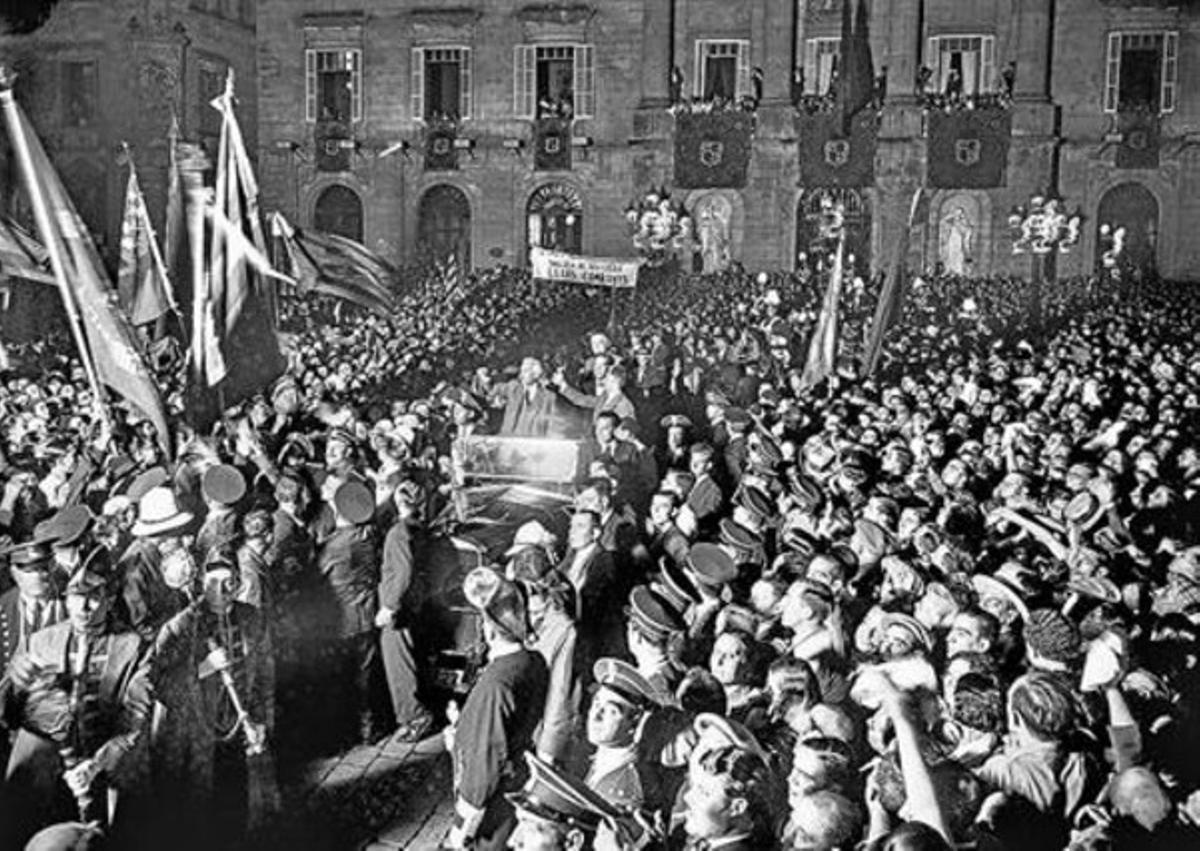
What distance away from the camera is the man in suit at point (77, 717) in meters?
3.47

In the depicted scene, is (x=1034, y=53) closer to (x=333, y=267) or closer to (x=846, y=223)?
(x=846, y=223)

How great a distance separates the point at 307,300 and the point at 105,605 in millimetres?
9456

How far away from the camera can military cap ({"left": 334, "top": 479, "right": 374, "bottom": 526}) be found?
547cm

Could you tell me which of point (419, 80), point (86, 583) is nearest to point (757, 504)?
point (86, 583)

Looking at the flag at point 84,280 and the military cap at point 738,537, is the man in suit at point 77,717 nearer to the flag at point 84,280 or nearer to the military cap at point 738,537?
the military cap at point 738,537

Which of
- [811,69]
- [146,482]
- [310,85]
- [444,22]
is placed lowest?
[146,482]

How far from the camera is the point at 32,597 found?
4168 millimetres

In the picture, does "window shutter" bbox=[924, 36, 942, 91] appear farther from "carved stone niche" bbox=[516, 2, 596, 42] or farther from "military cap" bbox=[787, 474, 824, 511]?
"military cap" bbox=[787, 474, 824, 511]

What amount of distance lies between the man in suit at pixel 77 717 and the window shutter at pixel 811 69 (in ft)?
35.7

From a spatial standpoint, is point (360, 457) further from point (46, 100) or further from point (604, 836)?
point (46, 100)

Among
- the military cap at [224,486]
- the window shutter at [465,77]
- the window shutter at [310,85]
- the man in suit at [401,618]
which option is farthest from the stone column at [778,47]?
the military cap at [224,486]

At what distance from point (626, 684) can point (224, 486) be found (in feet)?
8.77

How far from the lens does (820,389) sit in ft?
36.7

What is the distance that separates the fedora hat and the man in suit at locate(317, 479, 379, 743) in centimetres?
95
